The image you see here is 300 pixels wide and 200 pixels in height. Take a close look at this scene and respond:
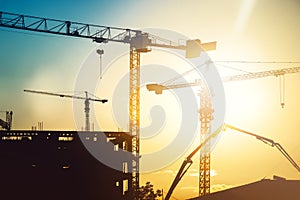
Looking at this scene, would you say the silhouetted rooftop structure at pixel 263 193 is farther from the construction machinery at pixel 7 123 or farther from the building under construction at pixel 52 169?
the construction machinery at pixel 7 123

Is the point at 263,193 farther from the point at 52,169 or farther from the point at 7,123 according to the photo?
the point at 7,123

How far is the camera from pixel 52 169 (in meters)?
52.4

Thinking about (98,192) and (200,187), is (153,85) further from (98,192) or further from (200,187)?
(98,192)

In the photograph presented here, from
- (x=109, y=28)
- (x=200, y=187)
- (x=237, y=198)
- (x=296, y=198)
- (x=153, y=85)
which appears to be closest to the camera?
(x=296, y=198)

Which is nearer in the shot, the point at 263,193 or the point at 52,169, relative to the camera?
the point at 263,193

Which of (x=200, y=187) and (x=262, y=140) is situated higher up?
(x=262, y=140)

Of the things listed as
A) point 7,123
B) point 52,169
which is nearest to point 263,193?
point 52,169

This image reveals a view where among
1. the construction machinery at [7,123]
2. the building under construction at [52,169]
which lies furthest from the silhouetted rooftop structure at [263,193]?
the construction machinery at [7,123]

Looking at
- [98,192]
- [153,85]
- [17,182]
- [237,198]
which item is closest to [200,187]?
[153,85]

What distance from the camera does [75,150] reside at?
5519 cm

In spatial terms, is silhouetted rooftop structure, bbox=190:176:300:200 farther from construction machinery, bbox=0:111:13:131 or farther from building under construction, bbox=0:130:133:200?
construction machinery, bbox=0:111:13:131

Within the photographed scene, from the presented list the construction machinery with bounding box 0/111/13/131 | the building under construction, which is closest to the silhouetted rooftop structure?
the building under construction

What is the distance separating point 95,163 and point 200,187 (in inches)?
1435

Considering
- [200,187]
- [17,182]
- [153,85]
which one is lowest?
[200,187]
